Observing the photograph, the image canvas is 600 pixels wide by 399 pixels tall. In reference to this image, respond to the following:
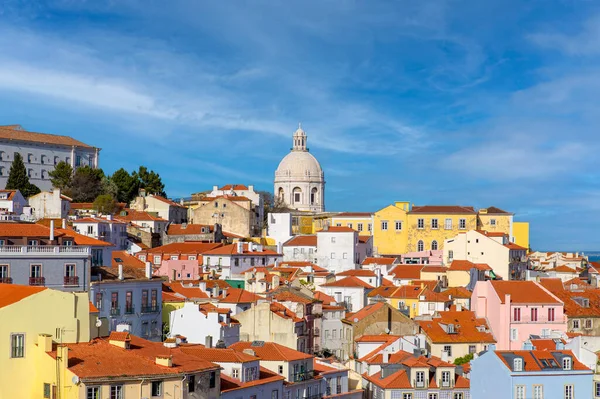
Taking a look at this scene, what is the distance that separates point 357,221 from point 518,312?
4597 cm

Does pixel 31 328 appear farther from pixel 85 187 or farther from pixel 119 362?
pixel 85 187

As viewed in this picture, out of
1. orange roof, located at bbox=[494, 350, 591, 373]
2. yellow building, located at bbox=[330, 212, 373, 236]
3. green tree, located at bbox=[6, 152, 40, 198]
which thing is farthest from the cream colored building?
orange roof, located at bbox=[494, 350, 591, 373]

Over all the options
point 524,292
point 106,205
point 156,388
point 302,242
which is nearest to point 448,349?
point 524,292

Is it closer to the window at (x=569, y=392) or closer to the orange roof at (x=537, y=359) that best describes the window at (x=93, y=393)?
the orange roof at (x=537, y=359)

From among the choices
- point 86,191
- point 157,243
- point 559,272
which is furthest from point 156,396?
point 86,191

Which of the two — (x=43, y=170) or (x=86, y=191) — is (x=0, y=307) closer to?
(x=86, y=191)

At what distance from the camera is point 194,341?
5050 centimetres

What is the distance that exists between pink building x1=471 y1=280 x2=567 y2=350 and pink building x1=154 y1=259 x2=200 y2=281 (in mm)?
22401

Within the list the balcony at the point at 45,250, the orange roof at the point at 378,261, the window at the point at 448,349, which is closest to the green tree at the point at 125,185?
the orange roof at the point at 378,261

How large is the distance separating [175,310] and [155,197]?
173 ft

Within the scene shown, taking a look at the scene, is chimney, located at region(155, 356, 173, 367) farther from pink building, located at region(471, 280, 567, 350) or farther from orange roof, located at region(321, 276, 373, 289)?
orange roof, located at region(321, 276, 373, 289)

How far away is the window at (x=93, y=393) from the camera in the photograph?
29.8 metres

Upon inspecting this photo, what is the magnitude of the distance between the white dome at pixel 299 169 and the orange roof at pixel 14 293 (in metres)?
108

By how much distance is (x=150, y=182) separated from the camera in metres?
115
